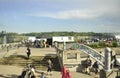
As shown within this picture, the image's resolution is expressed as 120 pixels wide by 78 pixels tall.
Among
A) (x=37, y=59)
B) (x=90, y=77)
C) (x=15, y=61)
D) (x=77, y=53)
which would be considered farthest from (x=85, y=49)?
(x=15, y=61)

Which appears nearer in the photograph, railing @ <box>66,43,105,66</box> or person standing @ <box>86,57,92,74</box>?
railing @ <box>66,43,105,66</box>

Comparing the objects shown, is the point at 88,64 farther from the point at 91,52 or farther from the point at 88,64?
the point at 91,52

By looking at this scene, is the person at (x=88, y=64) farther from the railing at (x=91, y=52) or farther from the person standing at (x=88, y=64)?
the railing at (x=91, y=52)

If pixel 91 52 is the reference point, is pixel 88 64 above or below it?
below

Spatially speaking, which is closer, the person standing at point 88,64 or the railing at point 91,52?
the railing at point 91,52

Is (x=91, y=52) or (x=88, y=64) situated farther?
(x=88, y=64)

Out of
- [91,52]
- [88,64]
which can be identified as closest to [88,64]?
[88,64]

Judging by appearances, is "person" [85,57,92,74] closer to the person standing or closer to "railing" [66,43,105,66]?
the person standing

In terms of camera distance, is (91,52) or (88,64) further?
(88,64)

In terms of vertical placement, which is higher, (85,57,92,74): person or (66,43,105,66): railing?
(66,43,105,66): railing

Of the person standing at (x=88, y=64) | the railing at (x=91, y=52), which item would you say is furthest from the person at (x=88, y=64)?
the railing at (x=91, y=52)

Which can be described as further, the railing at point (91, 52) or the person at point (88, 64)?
the person at point (88, 64)

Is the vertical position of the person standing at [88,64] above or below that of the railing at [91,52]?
below

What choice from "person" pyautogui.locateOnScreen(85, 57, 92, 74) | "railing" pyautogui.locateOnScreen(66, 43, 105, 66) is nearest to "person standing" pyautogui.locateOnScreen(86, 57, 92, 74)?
"person" pyautogui.locateOnScreen(85, 57, 92, 74)
